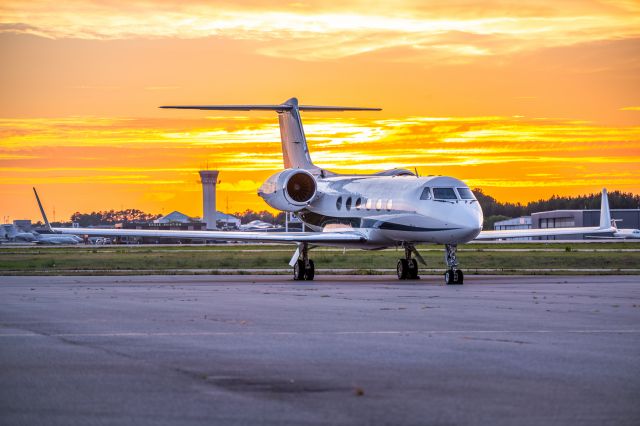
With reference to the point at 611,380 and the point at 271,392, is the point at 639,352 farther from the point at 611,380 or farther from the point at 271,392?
the point at 271,392

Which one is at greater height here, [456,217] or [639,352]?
[456,217]

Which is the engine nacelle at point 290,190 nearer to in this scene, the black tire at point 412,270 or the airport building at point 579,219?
the black tire at point 412,270

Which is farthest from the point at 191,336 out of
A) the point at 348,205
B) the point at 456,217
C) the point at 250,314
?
the point at 348,205

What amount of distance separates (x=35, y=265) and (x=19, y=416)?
4447cm

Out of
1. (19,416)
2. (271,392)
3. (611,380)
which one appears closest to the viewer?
(19,416)

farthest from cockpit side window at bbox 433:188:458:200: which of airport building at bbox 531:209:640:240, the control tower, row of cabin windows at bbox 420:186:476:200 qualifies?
the control tower

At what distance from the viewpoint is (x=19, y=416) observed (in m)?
7.95

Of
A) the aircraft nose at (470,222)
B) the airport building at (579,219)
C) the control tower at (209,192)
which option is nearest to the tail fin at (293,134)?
the aircraft nose at (470,222)

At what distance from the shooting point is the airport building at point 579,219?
126 meters

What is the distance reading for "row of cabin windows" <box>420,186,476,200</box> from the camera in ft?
99.4

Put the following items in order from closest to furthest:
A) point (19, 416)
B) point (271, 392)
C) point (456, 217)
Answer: point (19, 416) < point (271, 392) < point (456, 217)

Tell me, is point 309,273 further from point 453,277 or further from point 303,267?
point 453,277

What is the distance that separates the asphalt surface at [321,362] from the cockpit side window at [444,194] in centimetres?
995

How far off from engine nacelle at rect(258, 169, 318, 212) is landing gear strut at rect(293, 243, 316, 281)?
3.30 meters
